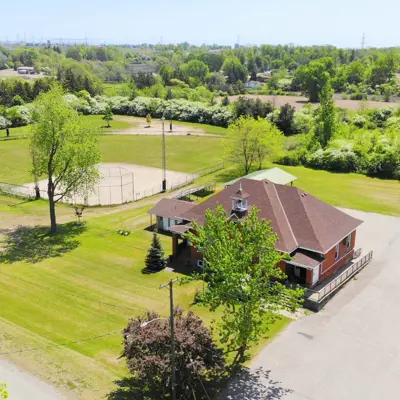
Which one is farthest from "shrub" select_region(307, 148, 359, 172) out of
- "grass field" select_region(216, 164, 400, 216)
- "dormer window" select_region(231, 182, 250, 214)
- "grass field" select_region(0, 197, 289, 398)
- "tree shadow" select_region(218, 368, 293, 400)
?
"tree shadow" select_region(218, 368, 293, 400)

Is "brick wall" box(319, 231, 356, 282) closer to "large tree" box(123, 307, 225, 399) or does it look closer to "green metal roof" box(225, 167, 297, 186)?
"large tree" box(123, 307, 225, 399)

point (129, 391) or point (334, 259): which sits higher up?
point (334, 259)

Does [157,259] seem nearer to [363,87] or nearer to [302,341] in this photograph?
[302,341]


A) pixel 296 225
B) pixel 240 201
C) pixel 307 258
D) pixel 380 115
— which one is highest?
pixel 240 201

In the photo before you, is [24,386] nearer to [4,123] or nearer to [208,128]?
[208,128]

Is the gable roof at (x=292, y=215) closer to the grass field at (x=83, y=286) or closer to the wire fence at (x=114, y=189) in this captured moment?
the grass field at (x=83, y=286)

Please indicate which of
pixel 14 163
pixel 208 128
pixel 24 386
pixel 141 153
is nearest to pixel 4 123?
pixel 14 163
